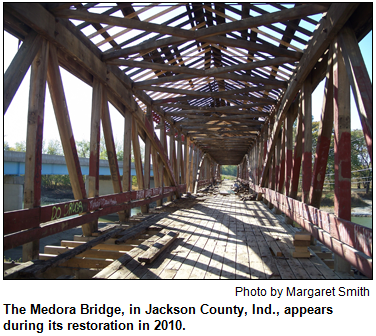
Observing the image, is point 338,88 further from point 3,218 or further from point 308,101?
point 3,218

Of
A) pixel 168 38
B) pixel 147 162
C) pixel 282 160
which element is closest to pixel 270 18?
pixel 168 38

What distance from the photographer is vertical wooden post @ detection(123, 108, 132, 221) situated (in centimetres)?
767

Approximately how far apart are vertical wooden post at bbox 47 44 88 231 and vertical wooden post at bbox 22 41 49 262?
0.33 meters

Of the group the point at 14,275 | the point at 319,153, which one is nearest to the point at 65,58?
the point at 14,275

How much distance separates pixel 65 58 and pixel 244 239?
494cm

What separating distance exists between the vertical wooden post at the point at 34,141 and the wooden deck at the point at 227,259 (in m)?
1.45

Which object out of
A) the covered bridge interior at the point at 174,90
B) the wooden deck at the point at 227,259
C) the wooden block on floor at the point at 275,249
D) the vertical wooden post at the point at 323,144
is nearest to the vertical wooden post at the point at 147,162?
the covered bridge interior at the point at 174,90

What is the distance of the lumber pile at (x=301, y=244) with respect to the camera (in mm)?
4348

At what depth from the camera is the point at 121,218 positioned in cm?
759

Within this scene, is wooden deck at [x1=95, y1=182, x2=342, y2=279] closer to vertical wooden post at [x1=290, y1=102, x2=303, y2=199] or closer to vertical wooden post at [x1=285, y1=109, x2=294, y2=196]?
vertical wooden post at [x1=290, y1=102, x2=303, y2=199]

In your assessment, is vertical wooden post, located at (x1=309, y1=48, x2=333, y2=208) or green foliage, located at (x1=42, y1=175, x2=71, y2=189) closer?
vertical wooden post, located at (x1=309, y1=48, x2=333, y2=208)

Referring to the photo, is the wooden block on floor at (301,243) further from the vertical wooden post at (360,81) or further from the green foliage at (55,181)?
the green foliage at (55,181)

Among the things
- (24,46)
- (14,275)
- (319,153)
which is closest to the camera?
(14,275)

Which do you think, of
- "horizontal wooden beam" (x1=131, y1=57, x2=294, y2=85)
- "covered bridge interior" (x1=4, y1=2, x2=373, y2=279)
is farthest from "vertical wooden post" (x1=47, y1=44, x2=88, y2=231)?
"horizontal wooden beam" (x1=131, y1=57, x2=294, y2=85)
